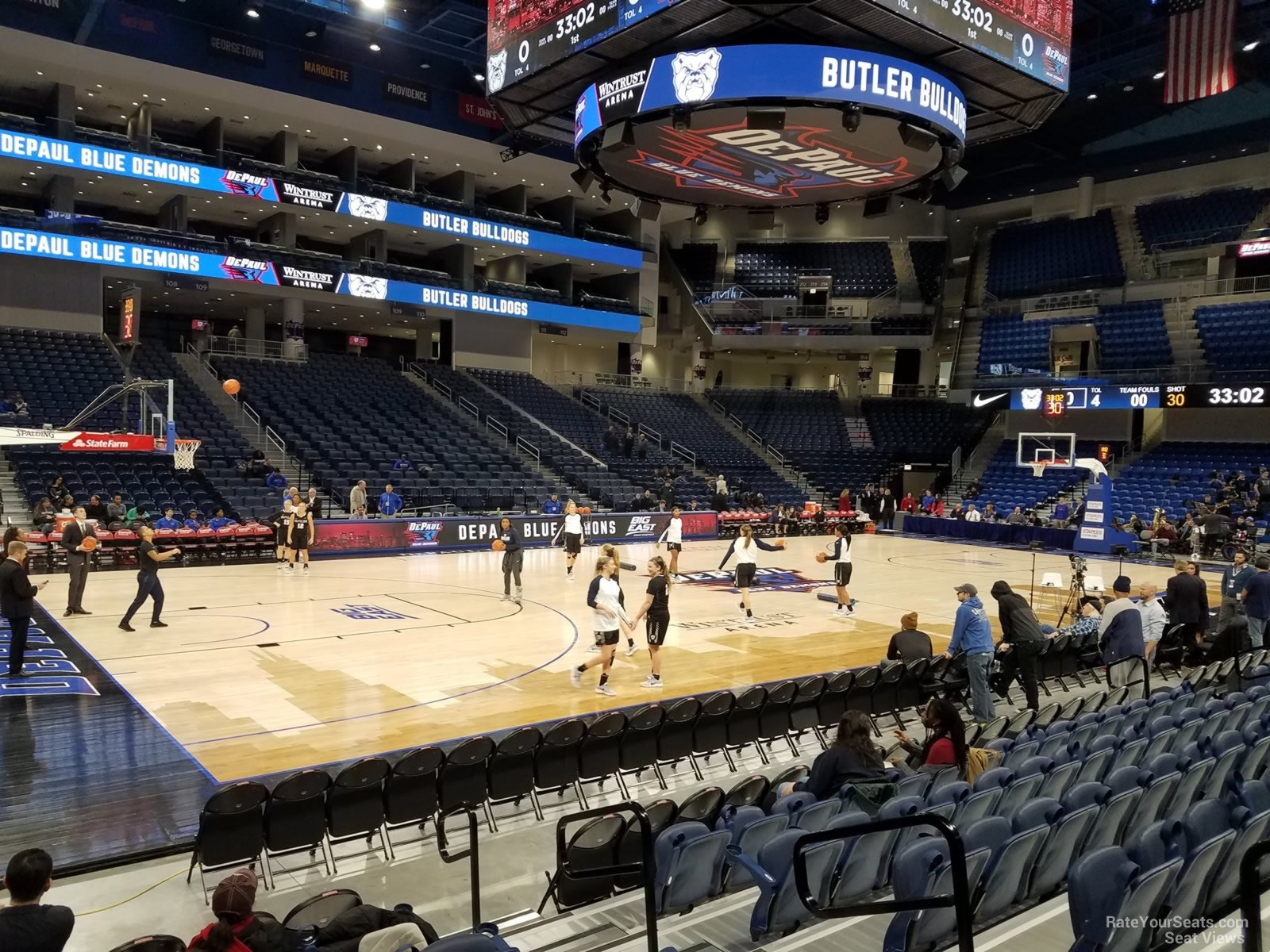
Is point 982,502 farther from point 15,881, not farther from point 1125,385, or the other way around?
point 15,881

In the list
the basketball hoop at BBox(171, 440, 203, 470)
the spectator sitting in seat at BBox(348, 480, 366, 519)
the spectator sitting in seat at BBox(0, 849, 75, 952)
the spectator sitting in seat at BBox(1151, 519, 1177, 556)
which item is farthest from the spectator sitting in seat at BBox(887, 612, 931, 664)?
the spectator sitting in seat at BBox(1151, 519, 1177, 556)

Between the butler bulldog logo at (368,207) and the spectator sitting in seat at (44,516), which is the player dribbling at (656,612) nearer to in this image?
the spectator sitting in seat at (44,516)

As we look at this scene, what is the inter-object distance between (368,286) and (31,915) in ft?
94.3

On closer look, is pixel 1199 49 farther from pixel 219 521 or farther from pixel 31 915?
pixel 31 915

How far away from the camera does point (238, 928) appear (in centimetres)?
351

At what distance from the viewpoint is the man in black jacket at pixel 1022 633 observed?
959 cm

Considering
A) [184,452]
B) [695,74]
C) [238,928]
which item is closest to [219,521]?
[184,452]

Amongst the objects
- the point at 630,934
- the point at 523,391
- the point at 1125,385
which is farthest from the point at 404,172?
the point at 630,934

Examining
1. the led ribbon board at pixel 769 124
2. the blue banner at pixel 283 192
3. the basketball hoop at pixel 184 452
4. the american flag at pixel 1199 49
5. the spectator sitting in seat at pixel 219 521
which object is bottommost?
the spectator sitting in seat at pixel 219 521

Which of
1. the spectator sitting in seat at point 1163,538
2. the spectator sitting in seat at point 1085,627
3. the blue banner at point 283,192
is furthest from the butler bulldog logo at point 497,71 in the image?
the spectator sitting in seat at point 1163,538

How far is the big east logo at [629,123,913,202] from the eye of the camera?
11.7m

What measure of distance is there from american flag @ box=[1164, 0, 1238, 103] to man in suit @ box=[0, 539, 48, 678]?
25623mm

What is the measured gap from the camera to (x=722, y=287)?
41844 millimetres

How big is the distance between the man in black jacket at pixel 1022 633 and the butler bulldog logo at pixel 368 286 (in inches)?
999
